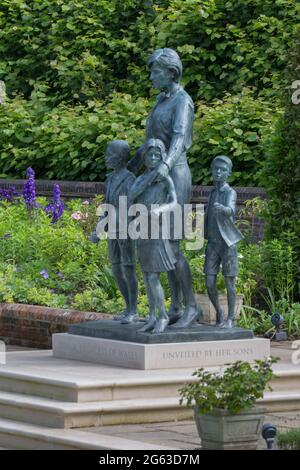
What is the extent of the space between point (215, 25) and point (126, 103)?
1.98 metres

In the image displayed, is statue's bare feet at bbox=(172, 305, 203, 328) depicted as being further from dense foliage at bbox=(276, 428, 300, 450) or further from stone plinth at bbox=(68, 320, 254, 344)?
dense foliage at bbox=(276, 428, 300, 450)

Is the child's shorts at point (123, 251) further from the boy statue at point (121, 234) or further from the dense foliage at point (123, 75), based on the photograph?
the dense foliage at point (123, 75)

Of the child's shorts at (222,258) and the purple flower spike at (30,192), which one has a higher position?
the purple flower spike at (30,192)

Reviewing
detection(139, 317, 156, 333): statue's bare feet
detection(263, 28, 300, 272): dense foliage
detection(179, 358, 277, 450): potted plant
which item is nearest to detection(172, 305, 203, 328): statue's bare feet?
detection(139, 317, 156, 333): statue's bare feet

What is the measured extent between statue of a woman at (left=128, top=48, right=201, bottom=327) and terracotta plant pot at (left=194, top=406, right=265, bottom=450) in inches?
92.0

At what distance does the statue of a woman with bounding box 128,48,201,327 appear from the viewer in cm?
1131

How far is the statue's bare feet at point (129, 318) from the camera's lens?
1169cm

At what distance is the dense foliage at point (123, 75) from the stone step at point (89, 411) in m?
6.51

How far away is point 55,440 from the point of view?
31.6ft

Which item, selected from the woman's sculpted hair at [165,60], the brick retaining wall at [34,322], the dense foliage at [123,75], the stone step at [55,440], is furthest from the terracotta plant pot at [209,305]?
the stone step at [55,440]

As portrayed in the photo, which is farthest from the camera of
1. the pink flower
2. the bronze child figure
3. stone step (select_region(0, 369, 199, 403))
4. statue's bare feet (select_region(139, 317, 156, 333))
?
the pink flower

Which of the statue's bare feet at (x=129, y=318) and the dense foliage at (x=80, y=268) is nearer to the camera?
the statue's bare feet at (x=129, y=318)

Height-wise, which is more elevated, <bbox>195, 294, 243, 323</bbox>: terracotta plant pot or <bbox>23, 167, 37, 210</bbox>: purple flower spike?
<bbox>23, 167, 37, 210</bbox>: purple flower spike

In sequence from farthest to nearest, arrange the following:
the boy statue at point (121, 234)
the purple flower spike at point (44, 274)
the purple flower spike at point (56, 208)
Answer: the purple flower spike at point (56, 208) → the purple flower spike at point (44, 274) → the boy statue at point (121, 234)
